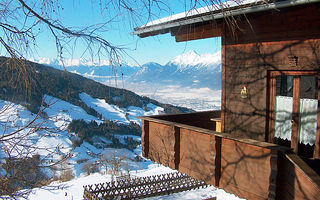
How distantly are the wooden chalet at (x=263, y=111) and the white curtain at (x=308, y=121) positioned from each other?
16 millimetres

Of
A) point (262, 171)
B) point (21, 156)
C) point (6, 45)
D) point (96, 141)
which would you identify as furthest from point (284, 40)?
point (96, 141)

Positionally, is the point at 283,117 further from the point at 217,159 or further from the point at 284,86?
the point at 217,159

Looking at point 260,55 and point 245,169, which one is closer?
point 245,169

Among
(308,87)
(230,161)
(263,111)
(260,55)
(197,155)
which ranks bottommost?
(197,155)

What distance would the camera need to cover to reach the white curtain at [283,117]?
17.2ft

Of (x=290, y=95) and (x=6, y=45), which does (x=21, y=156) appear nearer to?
(x=6, y=45)

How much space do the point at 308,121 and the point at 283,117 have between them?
1.67ft

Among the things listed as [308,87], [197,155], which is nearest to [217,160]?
[197,155]

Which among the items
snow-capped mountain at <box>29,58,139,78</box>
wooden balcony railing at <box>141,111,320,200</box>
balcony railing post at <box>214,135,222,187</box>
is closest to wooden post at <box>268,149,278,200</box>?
wooden balcony railing at <box>141,111,320,200</box>

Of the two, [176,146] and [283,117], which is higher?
[283,117]

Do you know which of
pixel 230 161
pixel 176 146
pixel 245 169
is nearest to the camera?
pixel 245 169

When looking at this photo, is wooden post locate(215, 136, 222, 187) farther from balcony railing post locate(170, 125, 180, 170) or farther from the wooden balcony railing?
balcony railing post locate(170, 125, 180, 170)

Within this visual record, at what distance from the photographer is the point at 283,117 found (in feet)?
17.5

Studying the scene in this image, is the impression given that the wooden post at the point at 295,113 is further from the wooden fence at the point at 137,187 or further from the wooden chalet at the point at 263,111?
the wooden fence at the point at 137,187
